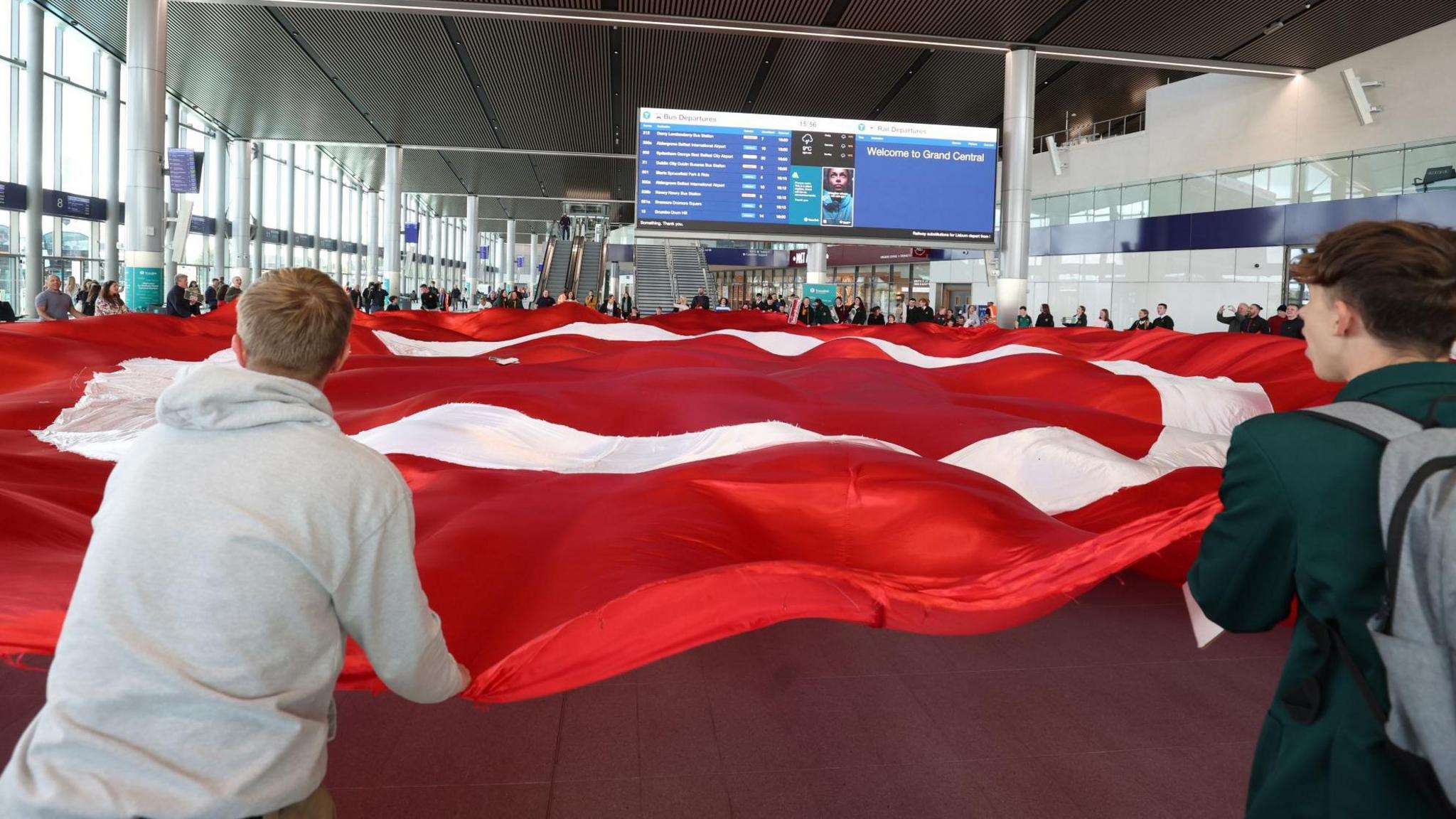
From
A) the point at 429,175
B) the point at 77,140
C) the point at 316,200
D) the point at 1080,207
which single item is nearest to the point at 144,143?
the point at 77,140

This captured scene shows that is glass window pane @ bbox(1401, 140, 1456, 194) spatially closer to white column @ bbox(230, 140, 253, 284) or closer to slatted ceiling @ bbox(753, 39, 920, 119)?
slatted ceiling @ bbox(753, 39, 920, 119)

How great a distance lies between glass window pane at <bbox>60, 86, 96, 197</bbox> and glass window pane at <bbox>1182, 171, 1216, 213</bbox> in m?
24.3

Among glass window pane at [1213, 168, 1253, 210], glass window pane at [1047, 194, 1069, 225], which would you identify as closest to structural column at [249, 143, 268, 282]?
glass window pane at [1047, 194, 1069, 225]

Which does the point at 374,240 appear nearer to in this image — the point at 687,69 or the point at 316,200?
the point at 316,200

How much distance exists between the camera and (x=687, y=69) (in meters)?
23.0

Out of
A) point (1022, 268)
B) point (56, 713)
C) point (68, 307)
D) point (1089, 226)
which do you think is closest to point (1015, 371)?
point (56, 713)

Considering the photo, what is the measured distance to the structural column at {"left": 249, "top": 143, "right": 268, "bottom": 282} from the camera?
3341cm

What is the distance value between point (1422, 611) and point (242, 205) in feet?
108

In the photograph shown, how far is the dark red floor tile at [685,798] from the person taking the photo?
9.56 feet

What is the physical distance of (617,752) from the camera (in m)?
3.30

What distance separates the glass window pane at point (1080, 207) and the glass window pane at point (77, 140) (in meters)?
23.4

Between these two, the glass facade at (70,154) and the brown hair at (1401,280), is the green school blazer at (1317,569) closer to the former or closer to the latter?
the brown hair at (1401,280)

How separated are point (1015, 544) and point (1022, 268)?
16.9 metres

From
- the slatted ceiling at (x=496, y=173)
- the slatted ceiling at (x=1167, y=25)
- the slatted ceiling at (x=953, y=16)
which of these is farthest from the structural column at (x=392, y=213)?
the slatted ceiling at (x=1167, y=25)
